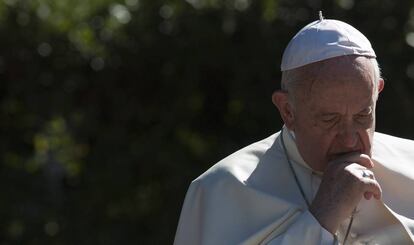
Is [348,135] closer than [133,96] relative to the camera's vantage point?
Yes

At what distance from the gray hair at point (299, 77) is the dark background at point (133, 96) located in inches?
108

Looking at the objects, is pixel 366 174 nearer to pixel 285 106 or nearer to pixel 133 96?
pixel 285 106

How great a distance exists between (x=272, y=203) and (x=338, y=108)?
46 cm

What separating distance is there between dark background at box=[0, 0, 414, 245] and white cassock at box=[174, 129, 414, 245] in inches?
99.0

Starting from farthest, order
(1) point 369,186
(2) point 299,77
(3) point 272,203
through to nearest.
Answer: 1. (3) point 272,203
2. (2) point 299,77
3. (1) point 369,186

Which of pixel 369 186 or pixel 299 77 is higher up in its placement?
pixel 299 77

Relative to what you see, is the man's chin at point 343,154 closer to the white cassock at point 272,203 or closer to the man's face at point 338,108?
the man's face at point 338,108

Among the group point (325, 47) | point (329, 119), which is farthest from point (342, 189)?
point (325, 47)

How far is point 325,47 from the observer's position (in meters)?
4.18

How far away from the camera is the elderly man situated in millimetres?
4043

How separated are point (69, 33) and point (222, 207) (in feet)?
10.3

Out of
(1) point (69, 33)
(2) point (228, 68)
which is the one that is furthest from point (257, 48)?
(1) point (69, 33)

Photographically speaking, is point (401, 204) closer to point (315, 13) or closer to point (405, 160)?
point (405, 160)

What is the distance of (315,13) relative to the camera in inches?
280
